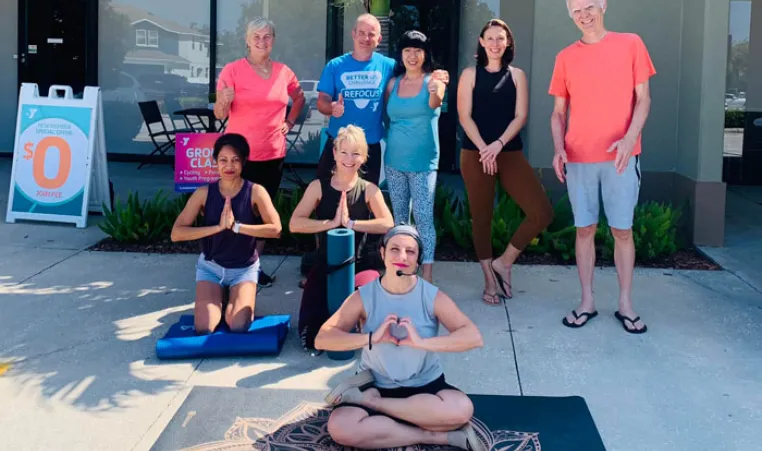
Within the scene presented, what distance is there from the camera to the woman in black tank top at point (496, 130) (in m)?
5.29

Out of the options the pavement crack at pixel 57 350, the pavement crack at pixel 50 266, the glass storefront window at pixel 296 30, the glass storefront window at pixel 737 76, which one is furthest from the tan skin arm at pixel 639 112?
the glass storefront window at pixel 296 30

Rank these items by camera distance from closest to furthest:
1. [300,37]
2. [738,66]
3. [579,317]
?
[579,317] < [738,66] < [300,37]

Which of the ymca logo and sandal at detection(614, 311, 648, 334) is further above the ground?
the ymca logo

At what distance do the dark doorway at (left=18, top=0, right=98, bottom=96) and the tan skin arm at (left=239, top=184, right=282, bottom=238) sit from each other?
7747 mm

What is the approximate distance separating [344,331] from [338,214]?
128cm

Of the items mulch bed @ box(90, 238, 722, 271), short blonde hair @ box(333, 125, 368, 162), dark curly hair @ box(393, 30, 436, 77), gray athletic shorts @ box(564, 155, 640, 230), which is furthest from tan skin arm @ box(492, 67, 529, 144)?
mulch bed @ box(90, 238, 722, 271)

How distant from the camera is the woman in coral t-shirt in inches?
224

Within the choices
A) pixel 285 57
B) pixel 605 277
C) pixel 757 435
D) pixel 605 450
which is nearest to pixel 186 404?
pixel 605 450

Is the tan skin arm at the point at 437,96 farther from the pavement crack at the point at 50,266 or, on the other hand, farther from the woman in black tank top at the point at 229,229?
the pavement crack at the point at 50,266

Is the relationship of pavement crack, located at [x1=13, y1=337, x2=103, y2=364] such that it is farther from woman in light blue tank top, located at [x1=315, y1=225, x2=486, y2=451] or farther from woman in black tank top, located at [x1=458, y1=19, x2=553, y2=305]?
woman in black tank top, located at [x1=458, y1=19, x2=553, y2=305]

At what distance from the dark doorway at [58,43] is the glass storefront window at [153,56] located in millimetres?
159

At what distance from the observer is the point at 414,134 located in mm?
5406

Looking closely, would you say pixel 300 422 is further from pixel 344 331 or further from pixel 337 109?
pixel 337 109

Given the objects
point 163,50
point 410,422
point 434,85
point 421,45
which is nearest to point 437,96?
point 434,85
